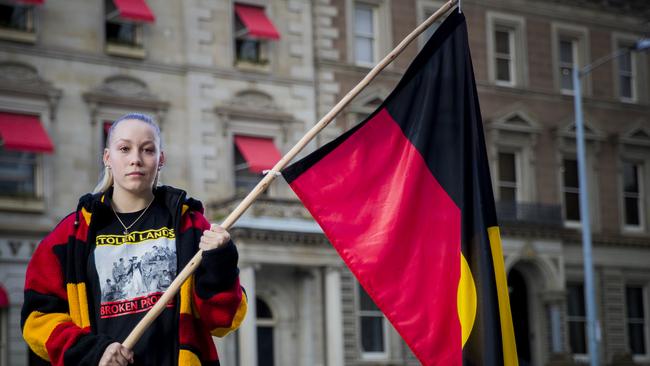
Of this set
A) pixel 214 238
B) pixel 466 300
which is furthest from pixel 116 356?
pixel 466 300

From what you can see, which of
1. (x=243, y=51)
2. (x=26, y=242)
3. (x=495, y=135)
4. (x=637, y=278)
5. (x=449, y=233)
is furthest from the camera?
(x=637, y=278)

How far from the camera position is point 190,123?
3161cm

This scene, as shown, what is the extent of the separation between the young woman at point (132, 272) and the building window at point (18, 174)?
23.9 metres

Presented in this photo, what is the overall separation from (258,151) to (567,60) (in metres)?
13.2

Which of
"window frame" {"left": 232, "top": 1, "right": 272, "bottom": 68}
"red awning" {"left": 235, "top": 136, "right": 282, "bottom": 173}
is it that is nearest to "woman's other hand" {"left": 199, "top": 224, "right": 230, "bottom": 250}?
"red awning" {"left": 235, "top": 136, "right": 282, "bottom": 173}

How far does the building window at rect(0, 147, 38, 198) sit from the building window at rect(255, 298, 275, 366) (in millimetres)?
7151

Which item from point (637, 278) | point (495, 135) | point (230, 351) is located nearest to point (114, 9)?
point (230, 351)

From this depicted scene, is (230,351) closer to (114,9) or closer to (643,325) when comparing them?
(114,9)

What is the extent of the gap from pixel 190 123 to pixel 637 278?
671 inches

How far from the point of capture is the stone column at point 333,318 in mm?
31875

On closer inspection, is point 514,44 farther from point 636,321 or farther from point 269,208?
point 269,208

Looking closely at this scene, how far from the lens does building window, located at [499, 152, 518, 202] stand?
37.2m

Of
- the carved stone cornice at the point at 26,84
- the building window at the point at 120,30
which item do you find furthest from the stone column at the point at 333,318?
the carved stone cornice at the point at 26,84

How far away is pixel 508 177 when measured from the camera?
123 feet
